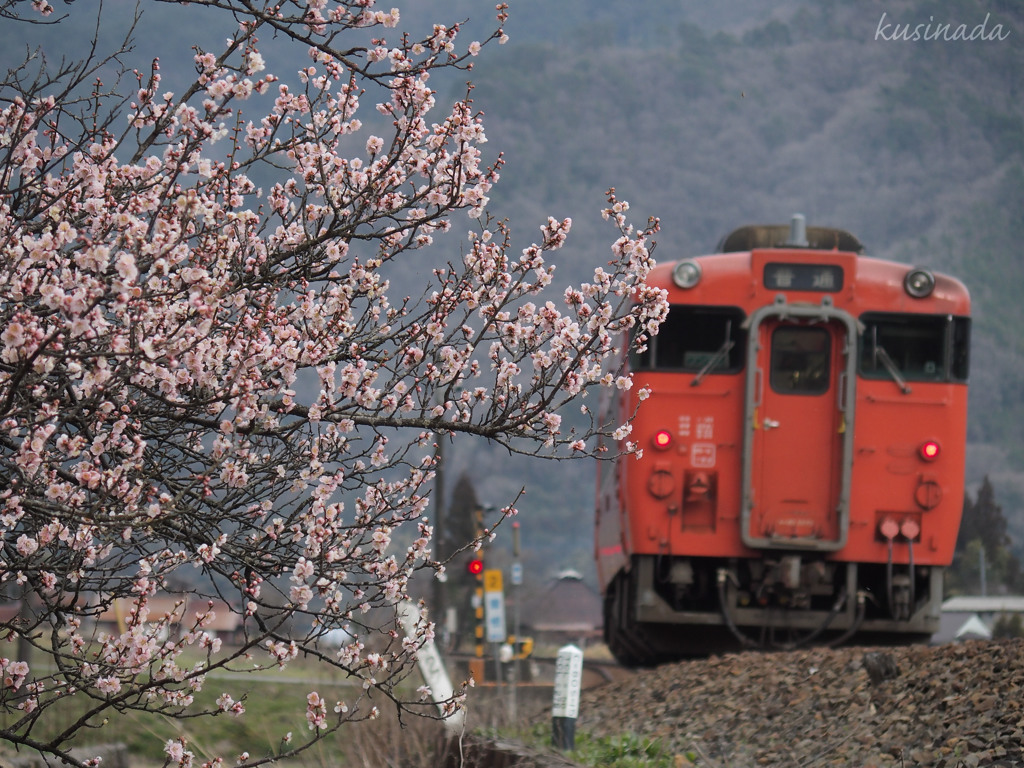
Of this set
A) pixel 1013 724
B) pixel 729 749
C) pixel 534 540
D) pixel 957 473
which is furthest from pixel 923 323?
pixel 534 540

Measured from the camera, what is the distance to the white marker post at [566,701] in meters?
7.80

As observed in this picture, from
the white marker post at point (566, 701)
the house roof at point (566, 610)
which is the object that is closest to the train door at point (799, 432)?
the white marker post at point (566, 701)

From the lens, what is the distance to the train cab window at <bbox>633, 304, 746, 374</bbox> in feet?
40.0

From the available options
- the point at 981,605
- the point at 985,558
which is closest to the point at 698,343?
the point at 981,605

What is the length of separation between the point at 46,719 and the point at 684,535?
588 cm

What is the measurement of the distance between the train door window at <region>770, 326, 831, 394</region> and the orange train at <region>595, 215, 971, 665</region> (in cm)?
1

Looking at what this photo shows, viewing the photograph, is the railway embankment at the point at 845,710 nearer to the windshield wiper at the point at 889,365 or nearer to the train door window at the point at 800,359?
the train door window at the point at 800,359

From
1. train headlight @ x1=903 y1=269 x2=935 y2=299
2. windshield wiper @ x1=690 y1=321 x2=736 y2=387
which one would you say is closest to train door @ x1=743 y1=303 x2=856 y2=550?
windshield wiper @ x1=690 y1=321 x2=736 y2=387

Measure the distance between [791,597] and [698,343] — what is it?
2454 millimetres

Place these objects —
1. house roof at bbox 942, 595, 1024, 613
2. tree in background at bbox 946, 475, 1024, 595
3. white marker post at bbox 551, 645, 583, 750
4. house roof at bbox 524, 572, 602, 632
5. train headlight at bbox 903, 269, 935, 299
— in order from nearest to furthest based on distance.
Result: white marker post at bbox 551, 645, 583, 750
train headlight at bbox 903, 269, 935, 299
house roof at bbox 942, 595, 1024, 613
house roof at bbox 524, 572, 602, 632
tree in background at bbox 946, 475, 1024, 595

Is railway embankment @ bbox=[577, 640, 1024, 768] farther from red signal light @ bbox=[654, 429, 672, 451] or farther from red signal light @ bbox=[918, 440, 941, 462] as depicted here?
red signal light @ bbox=[918, 440, 941, 462]

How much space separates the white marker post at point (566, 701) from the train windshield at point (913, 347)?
17.5 feet

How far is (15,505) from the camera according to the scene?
4215mm

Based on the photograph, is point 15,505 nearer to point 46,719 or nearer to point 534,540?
point 46,719
